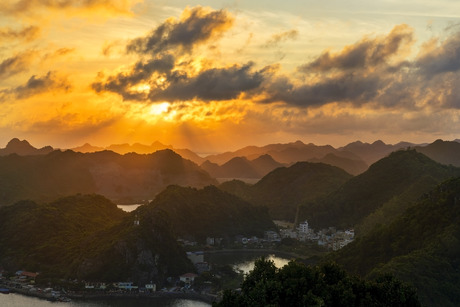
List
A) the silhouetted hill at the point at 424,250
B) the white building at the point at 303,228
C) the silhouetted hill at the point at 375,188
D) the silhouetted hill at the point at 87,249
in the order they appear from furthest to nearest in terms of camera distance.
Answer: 1. the white building at the point at 303,228
2. the silhouetted hill at the point at 375,188
3. the silhouetted hill at the point at 87,249
4. the silhouetted hill at the point at 424,250

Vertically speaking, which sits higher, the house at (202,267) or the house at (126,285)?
the house at (202,267)

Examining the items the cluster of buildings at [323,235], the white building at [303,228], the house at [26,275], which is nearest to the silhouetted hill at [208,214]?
the cluster of buildings at [323,235]

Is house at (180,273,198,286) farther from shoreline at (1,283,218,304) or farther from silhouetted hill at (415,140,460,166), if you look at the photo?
silhouetted hill at (415,140,460,166)

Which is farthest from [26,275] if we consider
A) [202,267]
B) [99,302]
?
[202,267]

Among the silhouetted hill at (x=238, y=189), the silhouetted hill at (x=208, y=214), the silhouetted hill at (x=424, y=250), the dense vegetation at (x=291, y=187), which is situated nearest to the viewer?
the silhouetted hill at (x=424, y=250)

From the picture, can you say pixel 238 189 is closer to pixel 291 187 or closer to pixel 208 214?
pixel 291 187

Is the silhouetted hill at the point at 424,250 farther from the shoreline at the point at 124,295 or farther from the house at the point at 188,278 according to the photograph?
the house at the point at 188,278

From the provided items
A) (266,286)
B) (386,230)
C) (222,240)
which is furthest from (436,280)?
(222,240)

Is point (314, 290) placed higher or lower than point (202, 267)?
higher
